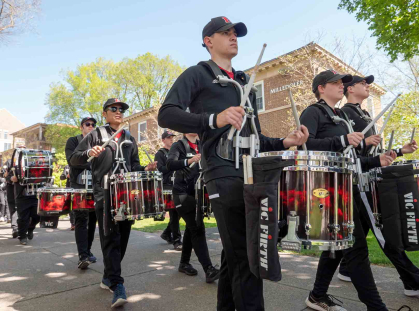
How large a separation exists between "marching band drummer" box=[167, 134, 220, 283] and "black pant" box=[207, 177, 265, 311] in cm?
223

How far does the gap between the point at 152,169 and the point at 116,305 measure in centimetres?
187

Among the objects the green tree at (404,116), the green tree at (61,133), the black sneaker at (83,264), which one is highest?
the green tree at (61,133)

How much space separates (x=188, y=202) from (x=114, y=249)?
4.54ft

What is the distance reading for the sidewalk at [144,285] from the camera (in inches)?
135

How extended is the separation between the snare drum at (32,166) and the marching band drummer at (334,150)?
6.28 meters

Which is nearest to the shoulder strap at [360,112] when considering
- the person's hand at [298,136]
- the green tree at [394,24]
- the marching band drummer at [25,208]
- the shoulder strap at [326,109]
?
the shoulder strap at [326,109]

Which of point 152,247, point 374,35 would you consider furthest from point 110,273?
point 374,35

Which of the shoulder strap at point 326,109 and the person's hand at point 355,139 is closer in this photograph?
the person's hand at point 355,139

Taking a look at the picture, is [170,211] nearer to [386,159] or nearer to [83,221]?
[83,221]

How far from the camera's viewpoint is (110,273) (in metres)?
3.58

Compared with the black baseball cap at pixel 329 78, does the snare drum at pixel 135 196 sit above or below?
below

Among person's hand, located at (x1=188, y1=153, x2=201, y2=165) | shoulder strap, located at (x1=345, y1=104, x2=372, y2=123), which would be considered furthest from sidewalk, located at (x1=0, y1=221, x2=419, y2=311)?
shoulder strap, located at (x1=345, y1=104, x2=372, y2=123)

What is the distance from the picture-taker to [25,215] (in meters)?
7.48

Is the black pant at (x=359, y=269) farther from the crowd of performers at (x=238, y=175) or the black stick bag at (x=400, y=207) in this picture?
the black stick bag at (x=400, y=207)
